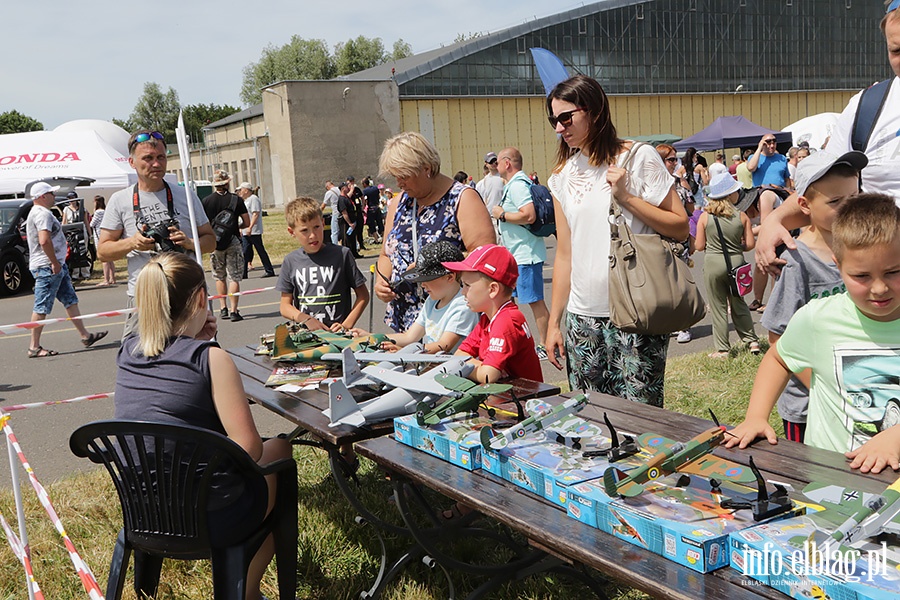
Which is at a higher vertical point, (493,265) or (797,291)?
(493,265)

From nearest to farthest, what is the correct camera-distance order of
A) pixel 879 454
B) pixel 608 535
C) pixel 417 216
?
1. pixel 608 535
2. pixel 879 454
3. pixel 417 216

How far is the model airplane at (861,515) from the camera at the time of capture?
4.81 ft

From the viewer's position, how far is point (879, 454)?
6.57 ft

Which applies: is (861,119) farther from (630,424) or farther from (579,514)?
(579,514)

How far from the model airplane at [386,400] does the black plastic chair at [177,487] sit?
277 mm

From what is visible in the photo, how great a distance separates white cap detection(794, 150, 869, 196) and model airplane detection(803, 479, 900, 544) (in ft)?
4.37

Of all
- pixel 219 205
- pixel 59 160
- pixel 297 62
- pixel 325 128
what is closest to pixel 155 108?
pixel 297 62

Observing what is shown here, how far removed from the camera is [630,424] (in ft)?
8.39

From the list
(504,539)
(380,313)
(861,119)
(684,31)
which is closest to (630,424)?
(504,539)

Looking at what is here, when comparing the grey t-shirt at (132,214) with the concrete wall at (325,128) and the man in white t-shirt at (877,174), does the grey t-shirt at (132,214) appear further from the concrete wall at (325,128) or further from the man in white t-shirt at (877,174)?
the concrete wall at (325,128)

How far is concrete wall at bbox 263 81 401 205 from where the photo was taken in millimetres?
39916

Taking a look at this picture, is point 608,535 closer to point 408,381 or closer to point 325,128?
point 408,381

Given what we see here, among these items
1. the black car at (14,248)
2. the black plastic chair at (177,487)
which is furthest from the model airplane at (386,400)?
the black car at (14,248)

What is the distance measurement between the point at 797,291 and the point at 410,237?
2112mm
